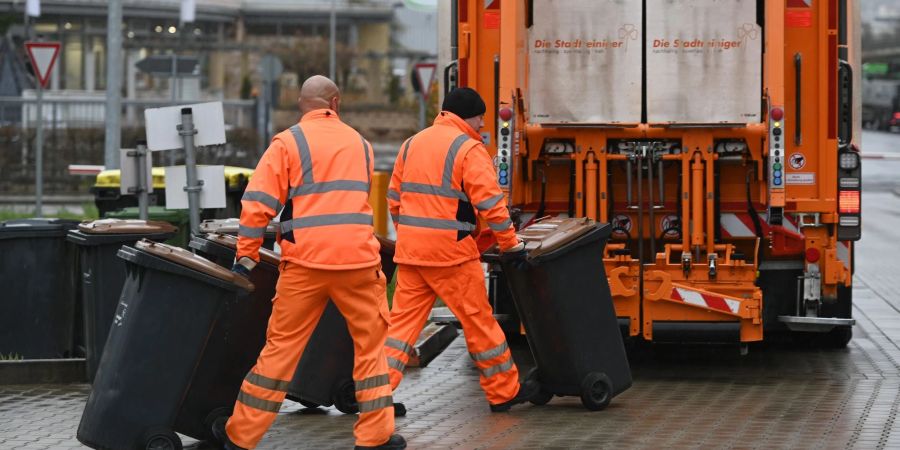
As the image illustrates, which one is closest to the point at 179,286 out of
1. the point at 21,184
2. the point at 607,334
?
the point at 607,334

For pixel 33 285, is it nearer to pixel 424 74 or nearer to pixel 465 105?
pixel 465 105

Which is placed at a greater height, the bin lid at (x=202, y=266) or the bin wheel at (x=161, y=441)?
the bin lid at (x=202, y=266)

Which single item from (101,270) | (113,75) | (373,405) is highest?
(113,75)

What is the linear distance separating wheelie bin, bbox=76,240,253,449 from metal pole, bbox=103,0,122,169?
11.8 metres

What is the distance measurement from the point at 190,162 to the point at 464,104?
2922mm

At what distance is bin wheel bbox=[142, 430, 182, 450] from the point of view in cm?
710

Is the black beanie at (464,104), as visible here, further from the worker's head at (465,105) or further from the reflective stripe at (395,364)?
the reflective stripe at (395,364)

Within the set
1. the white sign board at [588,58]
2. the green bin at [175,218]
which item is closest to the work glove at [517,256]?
the white sign board at [588,58]

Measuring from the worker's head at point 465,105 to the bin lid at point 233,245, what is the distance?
1218 mm

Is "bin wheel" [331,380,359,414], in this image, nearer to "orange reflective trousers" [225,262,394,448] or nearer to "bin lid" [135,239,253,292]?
"orange reflective trousers" [225,262,394,448]

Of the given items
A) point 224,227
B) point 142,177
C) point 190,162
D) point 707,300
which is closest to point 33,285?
point 190,162

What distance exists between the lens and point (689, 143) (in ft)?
32.9

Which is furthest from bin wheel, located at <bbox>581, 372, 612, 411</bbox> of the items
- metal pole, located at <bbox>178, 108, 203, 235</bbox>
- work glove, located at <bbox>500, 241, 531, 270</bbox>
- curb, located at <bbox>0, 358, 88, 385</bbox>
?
metal pole, located at <bbox>178, 108, 203, 235</bbox>

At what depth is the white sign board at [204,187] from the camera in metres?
11.0
